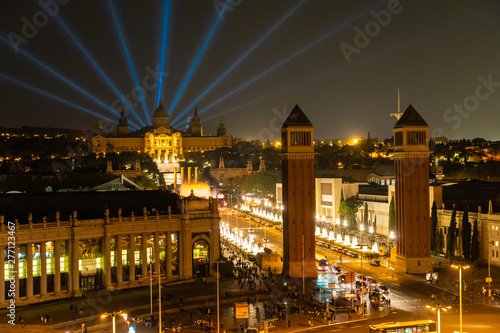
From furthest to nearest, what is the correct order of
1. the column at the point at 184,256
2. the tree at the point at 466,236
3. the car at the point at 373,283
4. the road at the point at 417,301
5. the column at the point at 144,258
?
the tree at the point at 466,236, the column at the point at 184,256, the column at the point at 144,258, the car at the point at 373,283, the road at the point at 417,301

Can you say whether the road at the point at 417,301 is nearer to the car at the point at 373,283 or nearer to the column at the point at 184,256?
the car at the point at 373,283

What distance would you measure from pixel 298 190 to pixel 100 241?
25.8 metres

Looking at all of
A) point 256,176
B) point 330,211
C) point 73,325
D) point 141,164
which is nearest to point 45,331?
point 73,325

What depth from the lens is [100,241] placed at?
63.6 metres

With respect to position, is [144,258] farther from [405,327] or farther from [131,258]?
[405,327]

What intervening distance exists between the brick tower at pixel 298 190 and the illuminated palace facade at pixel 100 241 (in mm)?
9779

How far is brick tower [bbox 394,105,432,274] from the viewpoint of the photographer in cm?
7475

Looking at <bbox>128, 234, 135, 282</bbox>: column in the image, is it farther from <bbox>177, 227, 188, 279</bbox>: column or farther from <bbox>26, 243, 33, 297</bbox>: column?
<bbox>26, 243, 33, 297</bbox>: column

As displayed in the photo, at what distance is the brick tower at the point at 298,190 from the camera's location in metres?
72.9

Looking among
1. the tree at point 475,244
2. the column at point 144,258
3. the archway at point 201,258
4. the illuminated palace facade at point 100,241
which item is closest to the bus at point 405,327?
the illuminated palace facade at point 100,241

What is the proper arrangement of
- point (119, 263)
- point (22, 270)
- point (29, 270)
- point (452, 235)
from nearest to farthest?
point (29, 270)
point (22, 270)
point (119, 263)
point (452, 235)

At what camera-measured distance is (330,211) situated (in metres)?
126

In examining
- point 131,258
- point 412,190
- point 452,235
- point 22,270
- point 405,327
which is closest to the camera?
point 405,327

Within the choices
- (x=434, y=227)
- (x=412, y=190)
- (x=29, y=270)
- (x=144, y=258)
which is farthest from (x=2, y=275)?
(x=434, y=227)
